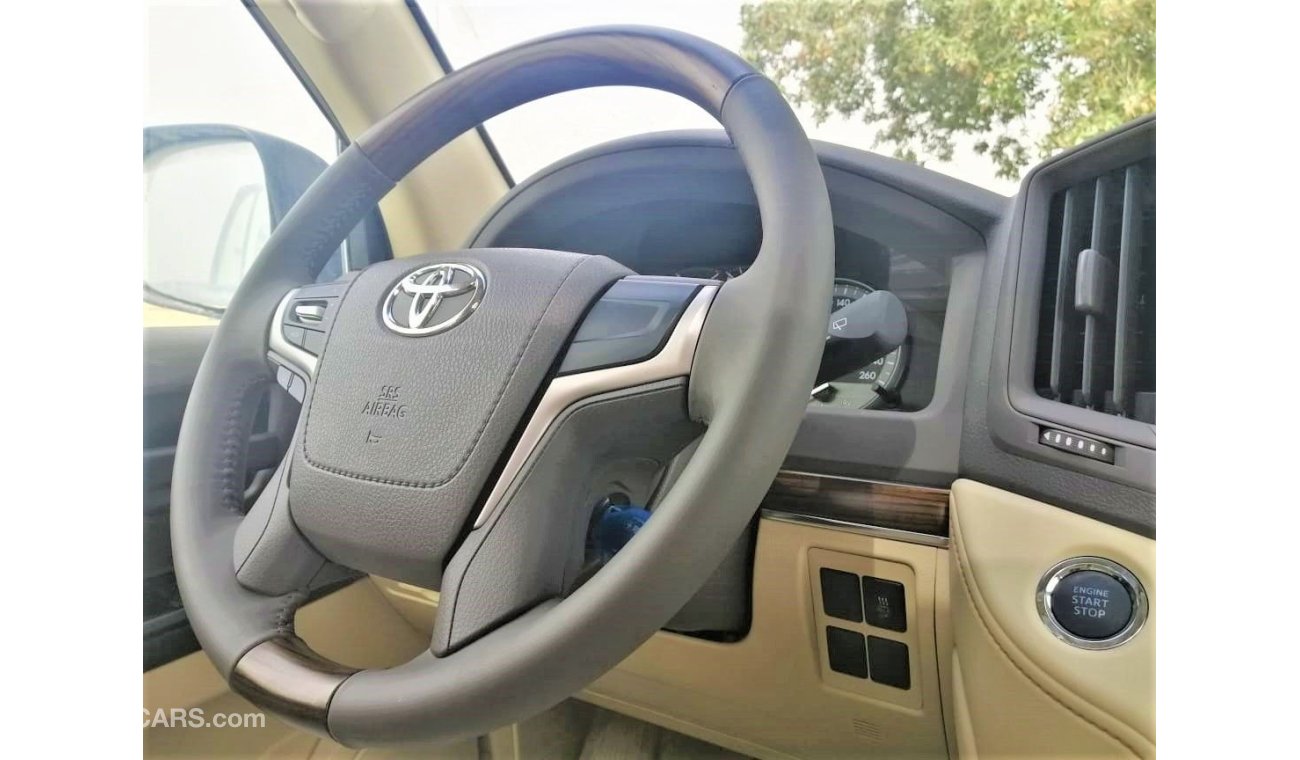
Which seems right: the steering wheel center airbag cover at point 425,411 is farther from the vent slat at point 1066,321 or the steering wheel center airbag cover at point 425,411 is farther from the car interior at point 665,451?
the vent slat at point 1066,321

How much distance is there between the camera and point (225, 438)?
0.49m

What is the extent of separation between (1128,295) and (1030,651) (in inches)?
9.3

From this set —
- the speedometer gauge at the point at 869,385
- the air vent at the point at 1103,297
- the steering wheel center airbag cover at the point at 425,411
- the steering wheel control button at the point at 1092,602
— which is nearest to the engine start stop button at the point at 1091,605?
the steering wheel control button at the point at 1092,602

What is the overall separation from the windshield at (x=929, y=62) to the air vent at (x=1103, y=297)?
0.05 m

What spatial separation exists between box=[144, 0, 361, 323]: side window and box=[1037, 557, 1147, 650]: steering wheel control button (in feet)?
1.81

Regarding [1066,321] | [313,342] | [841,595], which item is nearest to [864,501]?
[841,595]

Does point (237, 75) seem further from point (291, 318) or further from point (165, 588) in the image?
point (165, 588)

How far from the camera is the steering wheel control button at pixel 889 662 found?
1.90 ft

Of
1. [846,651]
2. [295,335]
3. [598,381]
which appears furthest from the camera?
[846,651]

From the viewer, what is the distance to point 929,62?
518 millimetres

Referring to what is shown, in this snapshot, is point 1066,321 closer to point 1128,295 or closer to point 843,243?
point 1128,295

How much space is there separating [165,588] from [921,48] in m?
0.66

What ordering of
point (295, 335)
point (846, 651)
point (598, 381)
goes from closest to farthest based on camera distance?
point (598, 381), point (295, 335), point (846, 651)
